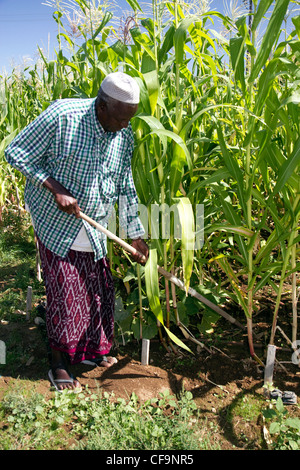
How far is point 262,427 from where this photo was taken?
1739 mm

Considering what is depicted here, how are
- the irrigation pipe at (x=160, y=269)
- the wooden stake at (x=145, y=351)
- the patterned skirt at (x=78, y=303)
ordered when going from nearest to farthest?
1. the irrigation pipe at (x=160, y=269)
2. the patterned skirt at (x=78, y=303)
3. the wooden stake at (x=145, y=351)

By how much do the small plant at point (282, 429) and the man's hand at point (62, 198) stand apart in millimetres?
1190

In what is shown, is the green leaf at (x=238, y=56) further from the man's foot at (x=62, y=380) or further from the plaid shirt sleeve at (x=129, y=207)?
the man's foot at (x=62, y=380)

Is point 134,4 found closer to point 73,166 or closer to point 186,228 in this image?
point 73,166

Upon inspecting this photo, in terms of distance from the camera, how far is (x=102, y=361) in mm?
2203

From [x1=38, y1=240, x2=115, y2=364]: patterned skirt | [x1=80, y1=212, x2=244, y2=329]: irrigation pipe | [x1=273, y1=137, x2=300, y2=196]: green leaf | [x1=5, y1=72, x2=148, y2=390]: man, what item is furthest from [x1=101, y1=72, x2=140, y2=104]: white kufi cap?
[x1=38, y1=240, x2=115, y2=364]: patterned skirt

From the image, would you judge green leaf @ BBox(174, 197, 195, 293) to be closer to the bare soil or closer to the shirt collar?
the shirt collar

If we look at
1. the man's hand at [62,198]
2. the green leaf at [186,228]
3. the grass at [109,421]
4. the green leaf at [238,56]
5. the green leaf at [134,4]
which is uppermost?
the green leaf at [134,4]

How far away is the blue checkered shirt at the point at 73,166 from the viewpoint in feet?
5.65

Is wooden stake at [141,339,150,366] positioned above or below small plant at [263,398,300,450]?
above

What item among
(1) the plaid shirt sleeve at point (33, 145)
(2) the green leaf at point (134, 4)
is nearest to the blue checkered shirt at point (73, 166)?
(1) the plaid shirt sleeve at point (33, 145)

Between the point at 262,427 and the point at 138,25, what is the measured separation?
1885 millimetres

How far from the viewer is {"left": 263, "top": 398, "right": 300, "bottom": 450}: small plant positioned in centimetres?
161

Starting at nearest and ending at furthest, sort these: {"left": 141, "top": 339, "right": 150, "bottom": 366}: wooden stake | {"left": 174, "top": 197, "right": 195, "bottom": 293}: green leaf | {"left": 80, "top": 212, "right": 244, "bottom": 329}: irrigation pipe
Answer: {"left": 174, "top": 197, "right": 195, "bottom": 293}: green leaf → {"left": 80, "top": 212, "right": 244, "bottom": 329}: irrigation pipe → {"left": 141, "top": 339, "right": 150, "bottom": 366}: wooden stake
